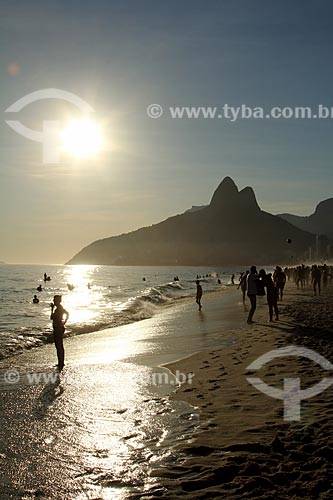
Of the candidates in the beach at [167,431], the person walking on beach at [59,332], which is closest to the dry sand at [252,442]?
the beach at [167,431]

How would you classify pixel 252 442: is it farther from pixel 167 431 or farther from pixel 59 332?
pixel 59 332

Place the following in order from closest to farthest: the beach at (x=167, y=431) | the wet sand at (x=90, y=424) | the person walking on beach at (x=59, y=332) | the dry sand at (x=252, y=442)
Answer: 1. the dry sand at (x=252, y=442)
2. the beach at (x=167, y=431)
3. the wet sand at (x=90, y=424)
4. the person walking on beach at (x=59, y=332)

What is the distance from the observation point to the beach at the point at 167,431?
4684 millimetres

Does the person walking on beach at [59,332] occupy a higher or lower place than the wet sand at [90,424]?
higher

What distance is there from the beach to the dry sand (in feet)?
0.05

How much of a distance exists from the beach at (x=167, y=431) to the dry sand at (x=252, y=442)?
0.01 metres

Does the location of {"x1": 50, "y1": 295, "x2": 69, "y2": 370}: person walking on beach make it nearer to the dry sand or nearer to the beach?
the beach

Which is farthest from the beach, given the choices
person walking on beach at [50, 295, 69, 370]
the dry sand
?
person walking on beach at [50, 295, 69, 370]

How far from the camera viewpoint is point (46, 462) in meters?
5.47

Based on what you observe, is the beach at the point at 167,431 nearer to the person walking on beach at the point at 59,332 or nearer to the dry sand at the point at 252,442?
the dry sand at the point at 252,442

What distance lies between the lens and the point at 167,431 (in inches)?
251

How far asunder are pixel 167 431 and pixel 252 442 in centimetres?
132

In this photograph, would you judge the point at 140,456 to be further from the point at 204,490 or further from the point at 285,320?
the point at 285,320

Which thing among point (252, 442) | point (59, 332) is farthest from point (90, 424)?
point (59, 332)
